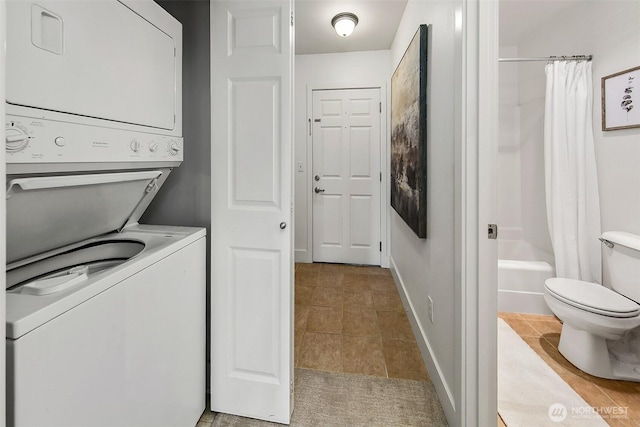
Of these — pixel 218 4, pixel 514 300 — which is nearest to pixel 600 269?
pixel 514 300

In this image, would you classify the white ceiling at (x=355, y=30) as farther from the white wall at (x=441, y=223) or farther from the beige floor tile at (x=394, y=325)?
the beige floor tile at (x=394, y=325)

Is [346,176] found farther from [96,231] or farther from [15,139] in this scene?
[15,139]

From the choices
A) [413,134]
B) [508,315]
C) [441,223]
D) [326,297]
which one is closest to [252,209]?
[441,223]

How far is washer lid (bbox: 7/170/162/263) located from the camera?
87 centimetres

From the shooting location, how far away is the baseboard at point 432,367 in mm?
1430

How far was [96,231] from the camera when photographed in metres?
1.27

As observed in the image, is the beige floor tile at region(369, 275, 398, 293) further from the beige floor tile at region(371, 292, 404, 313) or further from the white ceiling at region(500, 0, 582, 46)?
the white ceiling at region(500, 0, 582, 46)

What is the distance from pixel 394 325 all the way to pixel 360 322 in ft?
0.86

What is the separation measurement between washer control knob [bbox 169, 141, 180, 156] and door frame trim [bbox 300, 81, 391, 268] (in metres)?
2.44

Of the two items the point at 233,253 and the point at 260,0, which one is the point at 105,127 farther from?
the point at 260,0

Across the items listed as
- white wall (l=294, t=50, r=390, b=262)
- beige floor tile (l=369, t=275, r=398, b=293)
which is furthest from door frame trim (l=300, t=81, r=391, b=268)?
beige floor tile (l=369, t=275, r=398, b=293)

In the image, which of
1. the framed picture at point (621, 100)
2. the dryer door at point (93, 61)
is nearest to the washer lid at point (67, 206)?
the dryer door at point (93, 61)

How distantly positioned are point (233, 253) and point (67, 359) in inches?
29.2

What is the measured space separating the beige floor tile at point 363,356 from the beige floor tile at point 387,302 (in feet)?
1.65
